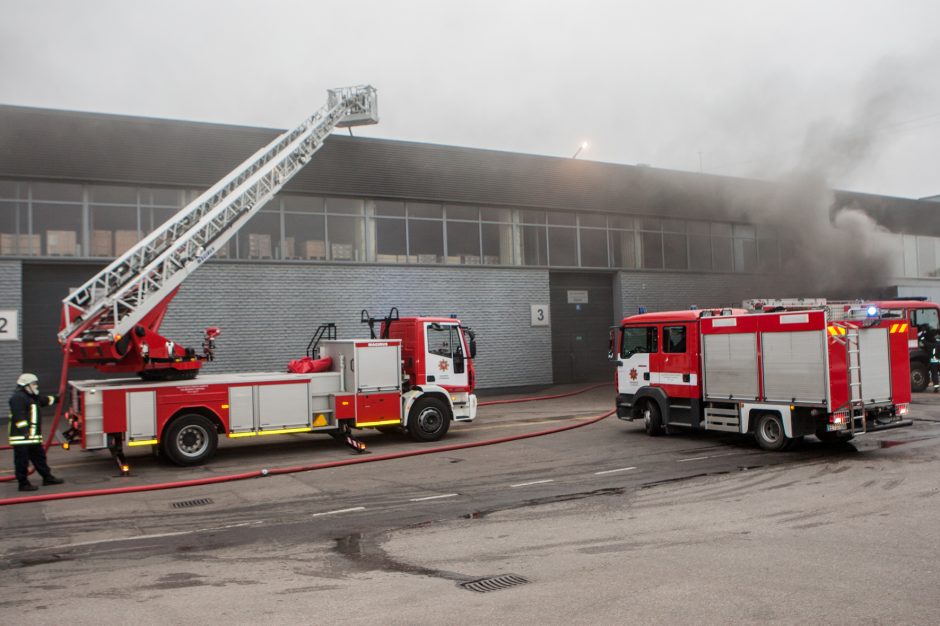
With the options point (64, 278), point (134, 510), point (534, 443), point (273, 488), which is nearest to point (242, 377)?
point (273, 488)

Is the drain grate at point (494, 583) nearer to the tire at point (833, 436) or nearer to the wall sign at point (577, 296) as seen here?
the tire at point (833, 436)

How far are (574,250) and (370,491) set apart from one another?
18.3 metres

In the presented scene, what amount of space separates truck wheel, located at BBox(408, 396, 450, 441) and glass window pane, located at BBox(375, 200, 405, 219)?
10.2 metres

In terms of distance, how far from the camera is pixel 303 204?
21828 millimetres

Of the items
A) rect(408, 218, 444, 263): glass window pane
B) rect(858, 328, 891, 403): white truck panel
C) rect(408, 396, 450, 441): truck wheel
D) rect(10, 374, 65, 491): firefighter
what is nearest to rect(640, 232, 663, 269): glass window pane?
rect(408, 218, 444, 263): glass window pane

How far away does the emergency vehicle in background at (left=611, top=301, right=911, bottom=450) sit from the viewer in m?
11.5

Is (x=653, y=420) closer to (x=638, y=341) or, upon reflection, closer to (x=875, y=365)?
(x=638, y=341)

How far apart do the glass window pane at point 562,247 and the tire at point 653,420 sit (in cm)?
1225

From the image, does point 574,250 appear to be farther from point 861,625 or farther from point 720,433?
point 861,625

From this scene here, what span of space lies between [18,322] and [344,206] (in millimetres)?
9294

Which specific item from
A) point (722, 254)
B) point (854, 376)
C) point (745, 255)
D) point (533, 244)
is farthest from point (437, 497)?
point (745, 255)

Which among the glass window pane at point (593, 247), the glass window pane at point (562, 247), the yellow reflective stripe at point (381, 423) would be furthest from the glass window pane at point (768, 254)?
the yellow reflective stripe at point (381, 423)

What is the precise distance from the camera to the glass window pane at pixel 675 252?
28438 mm

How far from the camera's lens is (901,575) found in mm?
5492
